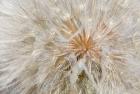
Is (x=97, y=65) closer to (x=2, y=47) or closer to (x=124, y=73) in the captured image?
(x=124, y=73)

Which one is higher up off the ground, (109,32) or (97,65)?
Result: (109,32)

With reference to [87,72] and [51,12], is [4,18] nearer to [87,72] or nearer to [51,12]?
[51,12]

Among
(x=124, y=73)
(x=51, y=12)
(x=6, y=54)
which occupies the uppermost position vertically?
(x=51, y=12)

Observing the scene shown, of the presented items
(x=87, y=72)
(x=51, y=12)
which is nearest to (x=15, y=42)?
(x=51, y=12)

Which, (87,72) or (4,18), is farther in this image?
(4,18)
